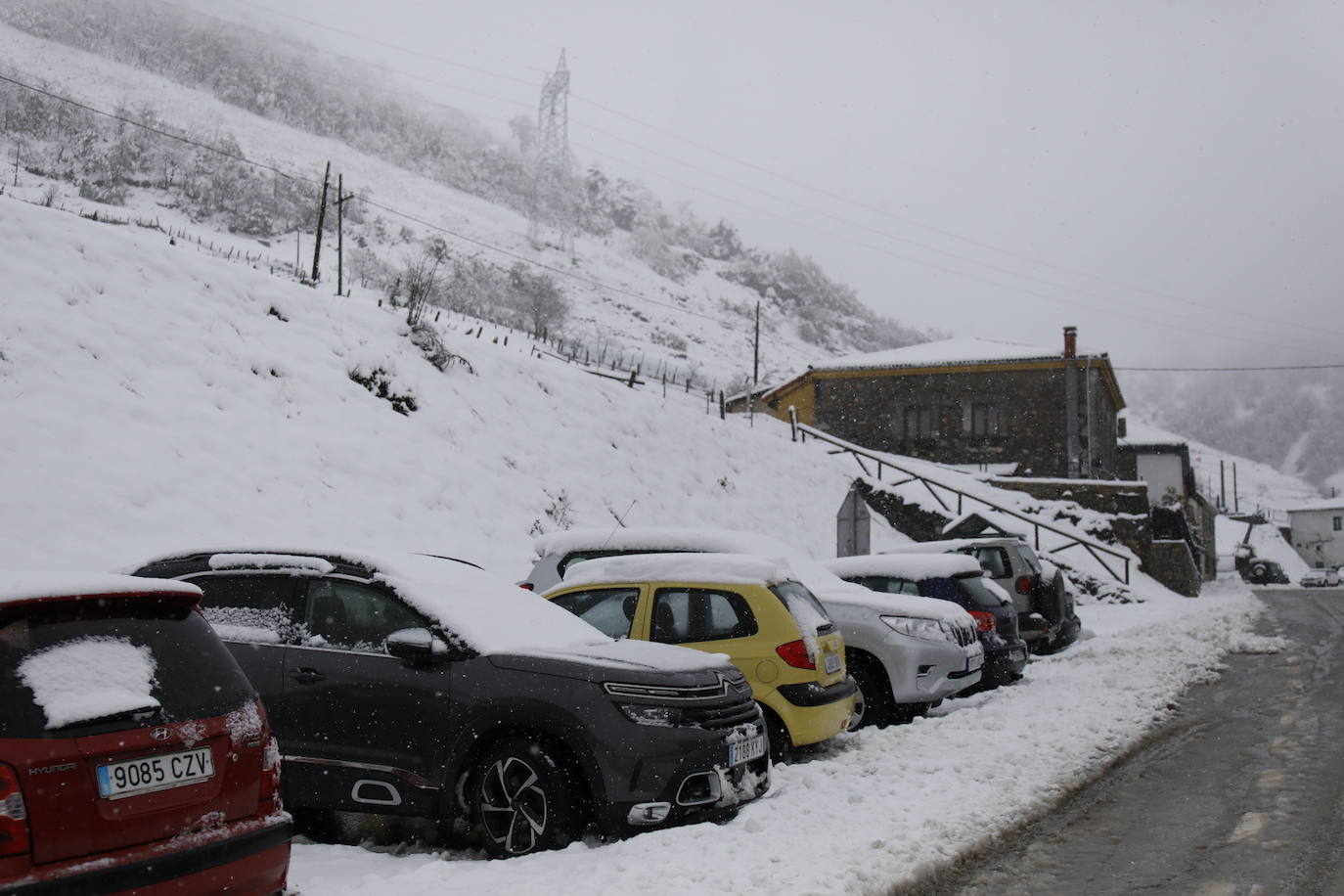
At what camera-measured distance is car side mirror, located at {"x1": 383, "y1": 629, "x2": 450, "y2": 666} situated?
221 inches

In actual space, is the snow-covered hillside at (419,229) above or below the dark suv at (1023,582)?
above

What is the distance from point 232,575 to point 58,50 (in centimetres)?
9928

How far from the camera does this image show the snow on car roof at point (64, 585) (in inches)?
126

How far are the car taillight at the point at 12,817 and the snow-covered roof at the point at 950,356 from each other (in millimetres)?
42408

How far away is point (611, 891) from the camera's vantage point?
470 centimetres

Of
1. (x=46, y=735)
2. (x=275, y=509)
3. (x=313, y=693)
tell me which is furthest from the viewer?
(x=275, y=509)

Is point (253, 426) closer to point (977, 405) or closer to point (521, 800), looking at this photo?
point (521, 800)

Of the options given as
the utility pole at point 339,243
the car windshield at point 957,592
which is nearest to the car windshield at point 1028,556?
the car windshield at point 957,592

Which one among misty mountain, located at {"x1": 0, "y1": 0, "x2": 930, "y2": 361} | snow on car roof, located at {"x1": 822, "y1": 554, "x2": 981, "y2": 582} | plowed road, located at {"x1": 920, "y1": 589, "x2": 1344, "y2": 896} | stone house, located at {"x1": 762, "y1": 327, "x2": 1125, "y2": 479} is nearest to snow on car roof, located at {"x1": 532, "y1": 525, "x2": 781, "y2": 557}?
snow on car roof, located at {"x1": 822, "y1": 554, "x2": 981, "y2": 582}

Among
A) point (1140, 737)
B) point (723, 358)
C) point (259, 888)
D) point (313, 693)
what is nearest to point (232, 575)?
point (313, 693)

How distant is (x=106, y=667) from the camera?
3336 millimetres

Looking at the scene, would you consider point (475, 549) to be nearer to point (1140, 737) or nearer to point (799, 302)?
point (1140, 737)

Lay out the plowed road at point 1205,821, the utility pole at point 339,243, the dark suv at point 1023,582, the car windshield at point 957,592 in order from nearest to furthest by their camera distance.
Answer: the plowed road at point 1205,821 < the car windshield at point 957,592 < the dark suv at point 1023,582 < the utility pole at point 339,243

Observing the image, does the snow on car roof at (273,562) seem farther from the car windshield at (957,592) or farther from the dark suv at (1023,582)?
the dark suv at (1023,582)
